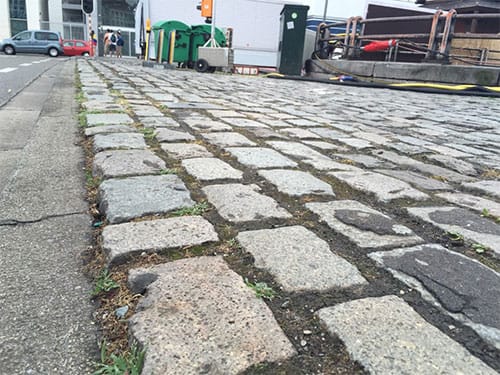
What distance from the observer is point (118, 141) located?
2.84 m

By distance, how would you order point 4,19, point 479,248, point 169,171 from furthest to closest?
point 4,19, point 169,171, point 479,248

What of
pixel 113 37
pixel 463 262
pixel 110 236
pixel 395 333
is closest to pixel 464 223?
pixel 463 262

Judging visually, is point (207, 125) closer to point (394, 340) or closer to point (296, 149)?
point (296, 149)

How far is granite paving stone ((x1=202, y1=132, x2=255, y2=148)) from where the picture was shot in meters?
3.06

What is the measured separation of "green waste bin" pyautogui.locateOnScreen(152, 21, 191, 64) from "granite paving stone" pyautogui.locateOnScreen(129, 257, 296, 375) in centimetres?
1350

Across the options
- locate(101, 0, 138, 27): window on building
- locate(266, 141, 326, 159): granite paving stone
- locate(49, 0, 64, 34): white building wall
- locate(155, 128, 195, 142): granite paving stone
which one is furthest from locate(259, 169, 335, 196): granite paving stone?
locate(101, 0, 138, 27): window on building

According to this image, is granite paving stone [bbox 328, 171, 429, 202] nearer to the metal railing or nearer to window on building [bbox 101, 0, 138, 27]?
the metal railing

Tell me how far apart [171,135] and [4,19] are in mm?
43949

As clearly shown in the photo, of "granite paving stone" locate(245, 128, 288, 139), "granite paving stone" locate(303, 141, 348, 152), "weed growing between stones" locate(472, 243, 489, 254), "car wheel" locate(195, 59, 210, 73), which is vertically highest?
"car wheel" locate(195, 59, 210, 73)

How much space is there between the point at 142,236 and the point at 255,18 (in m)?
21.1

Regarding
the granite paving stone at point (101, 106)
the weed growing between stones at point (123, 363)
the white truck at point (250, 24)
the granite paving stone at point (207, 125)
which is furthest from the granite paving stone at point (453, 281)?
the white truck at point (250, 24)

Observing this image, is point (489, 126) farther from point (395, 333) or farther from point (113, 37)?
point (113, 37)

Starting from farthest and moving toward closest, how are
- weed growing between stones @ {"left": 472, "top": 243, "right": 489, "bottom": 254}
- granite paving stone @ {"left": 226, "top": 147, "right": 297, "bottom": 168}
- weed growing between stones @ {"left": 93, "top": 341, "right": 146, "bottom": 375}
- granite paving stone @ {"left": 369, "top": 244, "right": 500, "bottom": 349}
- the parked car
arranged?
the parked car → granite paving stone @ {"left": 226, "top": 147, "right": 297, "bottom": 168} → weed growing between stones @ {"left": 472, "top": 243, "right": 489, "bottom": 254} → granite paving stone @ {"left": 369, "top": 244, "right": 500, "bottom": 349} → weed growing between stones @ {"left": 93, "top": 341, "right": 146, "bottom": 375}

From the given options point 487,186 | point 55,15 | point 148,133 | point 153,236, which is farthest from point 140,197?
point 55,15
